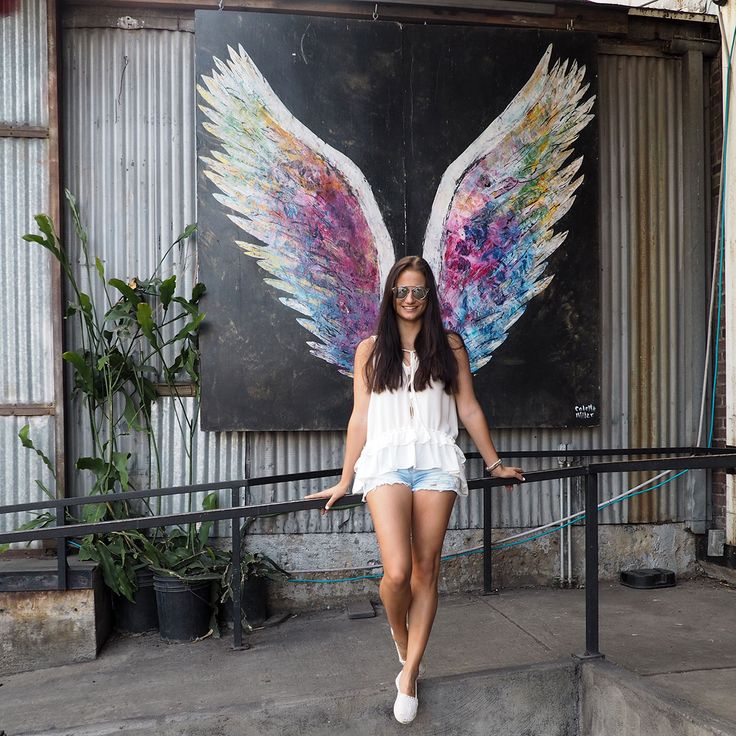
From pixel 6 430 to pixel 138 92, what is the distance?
2420 millimetres

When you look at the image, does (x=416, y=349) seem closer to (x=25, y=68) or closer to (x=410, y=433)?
(x=410, y=433)

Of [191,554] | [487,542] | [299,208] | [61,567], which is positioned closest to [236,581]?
[191,554]

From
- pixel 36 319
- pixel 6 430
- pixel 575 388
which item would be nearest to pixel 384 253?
pixel 575 388

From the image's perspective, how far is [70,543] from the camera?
4453mm

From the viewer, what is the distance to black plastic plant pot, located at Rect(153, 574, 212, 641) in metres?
4.14

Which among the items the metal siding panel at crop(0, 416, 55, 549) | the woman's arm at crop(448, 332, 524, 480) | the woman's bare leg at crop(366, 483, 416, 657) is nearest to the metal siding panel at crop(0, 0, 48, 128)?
the metal siding panel at crop(0, 416, 55, 549)

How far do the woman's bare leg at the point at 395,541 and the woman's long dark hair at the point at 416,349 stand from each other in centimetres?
47

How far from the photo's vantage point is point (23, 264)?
180 inches

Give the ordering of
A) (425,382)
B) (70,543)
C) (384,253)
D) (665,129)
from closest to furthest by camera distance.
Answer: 1. (425,382)
2. (70,543)
3. (384,253)
4. (665,129)

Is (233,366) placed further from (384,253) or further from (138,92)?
(138,92)

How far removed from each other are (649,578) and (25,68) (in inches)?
215

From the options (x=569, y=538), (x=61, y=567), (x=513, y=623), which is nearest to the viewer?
(x=61, y=567)

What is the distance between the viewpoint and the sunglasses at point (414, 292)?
3.08 metres

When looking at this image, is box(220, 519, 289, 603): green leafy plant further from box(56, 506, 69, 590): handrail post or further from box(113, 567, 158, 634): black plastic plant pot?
box(56, 506, 69, 590): handrail post
